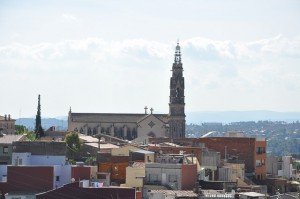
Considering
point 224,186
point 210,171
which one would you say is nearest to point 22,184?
point 224,186

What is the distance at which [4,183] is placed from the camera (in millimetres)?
52688

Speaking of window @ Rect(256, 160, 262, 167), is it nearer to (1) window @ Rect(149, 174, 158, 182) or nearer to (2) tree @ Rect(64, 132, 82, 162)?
(2) tree @ Rect(64, 132, 82, 162)

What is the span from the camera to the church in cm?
16362

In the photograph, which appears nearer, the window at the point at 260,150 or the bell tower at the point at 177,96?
the window at the point at 260,150

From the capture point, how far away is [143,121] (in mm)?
164000

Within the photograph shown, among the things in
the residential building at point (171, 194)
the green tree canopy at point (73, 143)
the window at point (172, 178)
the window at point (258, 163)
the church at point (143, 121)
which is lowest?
the residential building at point (171, 194)

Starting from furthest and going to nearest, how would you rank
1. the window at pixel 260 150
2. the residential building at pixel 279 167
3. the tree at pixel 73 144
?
the tree at pixel 73 144, the residential building at pixel 279 167, the window at pixel 260 150

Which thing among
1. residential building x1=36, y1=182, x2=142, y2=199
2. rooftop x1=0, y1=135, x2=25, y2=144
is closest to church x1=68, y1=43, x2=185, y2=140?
rooftop x1=0, y1=135, x2=25, y2=144

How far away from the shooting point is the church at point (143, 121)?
16362 centimetres

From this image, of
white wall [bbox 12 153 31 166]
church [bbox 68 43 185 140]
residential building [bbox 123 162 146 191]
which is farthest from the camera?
church [bbox 68 43 185 140]

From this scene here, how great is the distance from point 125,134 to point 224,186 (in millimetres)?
105312

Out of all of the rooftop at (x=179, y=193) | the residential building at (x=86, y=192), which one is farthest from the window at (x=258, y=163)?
the residential building at (x=86, y=192)

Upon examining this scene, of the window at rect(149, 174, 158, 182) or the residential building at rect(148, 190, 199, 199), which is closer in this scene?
the residential building at rect(148, 190, 199, 199)

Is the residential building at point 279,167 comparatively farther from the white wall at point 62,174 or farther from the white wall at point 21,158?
the white wall at point 62,174
